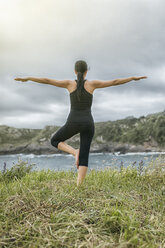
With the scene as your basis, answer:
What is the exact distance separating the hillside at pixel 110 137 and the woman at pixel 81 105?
6089 cm

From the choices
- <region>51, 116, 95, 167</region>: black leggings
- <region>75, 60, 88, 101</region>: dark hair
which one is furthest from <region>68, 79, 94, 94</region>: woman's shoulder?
<region>51, 116, 95, 167</region>: black leggings

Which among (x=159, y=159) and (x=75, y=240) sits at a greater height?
(x=159, y=159)

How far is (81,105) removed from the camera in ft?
15.5

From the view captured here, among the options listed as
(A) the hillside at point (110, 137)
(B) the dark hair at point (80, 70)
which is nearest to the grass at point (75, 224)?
(B) the dark hair at point (80, 70)

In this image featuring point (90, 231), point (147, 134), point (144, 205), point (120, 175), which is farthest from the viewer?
point (147, 134)

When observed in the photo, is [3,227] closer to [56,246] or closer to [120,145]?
[56,246]

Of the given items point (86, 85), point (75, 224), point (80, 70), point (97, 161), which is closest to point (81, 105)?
point (86, 85)

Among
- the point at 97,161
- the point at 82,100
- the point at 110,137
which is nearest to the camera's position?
the point at 82,100

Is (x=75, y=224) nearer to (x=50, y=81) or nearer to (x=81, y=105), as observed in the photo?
(x=81, y=105)

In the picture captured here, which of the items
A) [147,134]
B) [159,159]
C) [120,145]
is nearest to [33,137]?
[120,145]

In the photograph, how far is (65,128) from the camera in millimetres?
4781

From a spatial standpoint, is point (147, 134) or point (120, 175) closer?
point (120, 175)

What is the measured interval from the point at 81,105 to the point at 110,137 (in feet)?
239

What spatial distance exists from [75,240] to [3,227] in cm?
94
